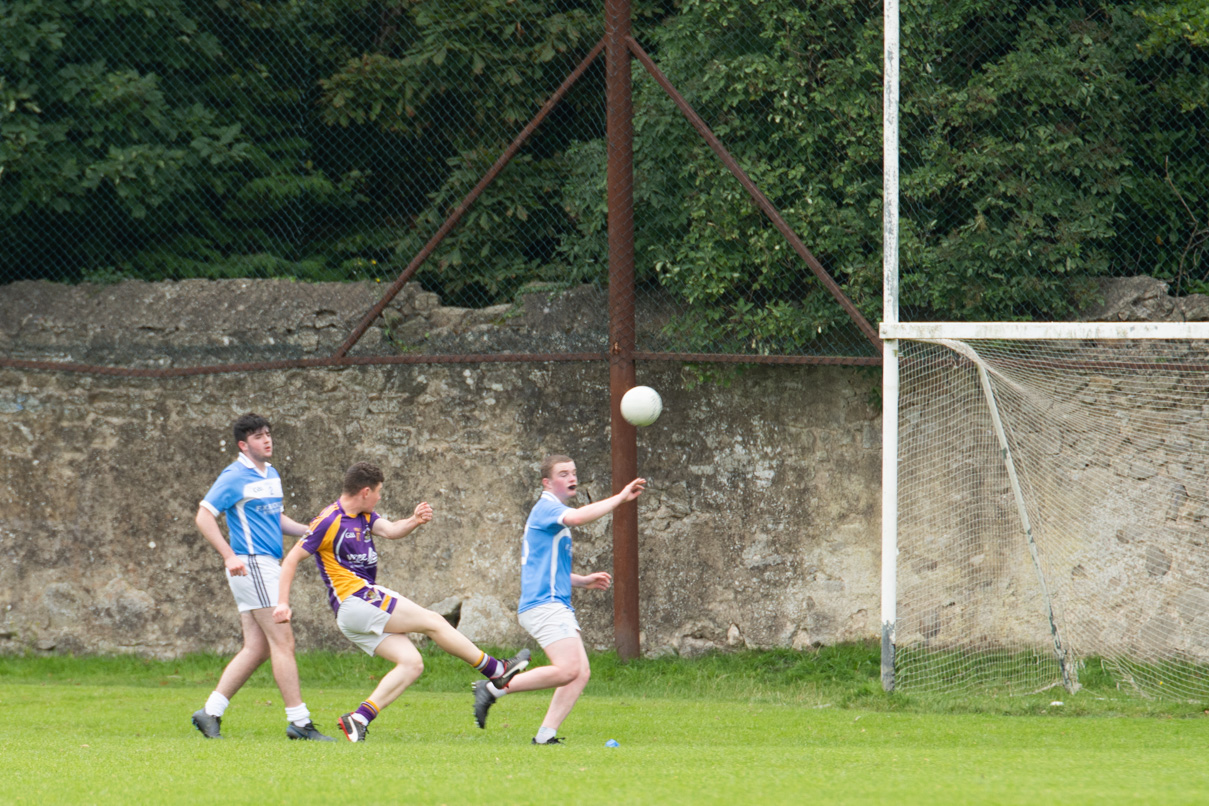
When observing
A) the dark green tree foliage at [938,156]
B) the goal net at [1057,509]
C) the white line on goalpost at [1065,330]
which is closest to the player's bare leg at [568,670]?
the goal net at [1057,509]

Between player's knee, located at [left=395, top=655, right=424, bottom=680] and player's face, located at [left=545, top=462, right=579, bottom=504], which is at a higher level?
player's face, located at [left=545, top=462, right=579, bottom=504]

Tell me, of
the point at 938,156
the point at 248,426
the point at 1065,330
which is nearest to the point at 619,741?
the point at 248,426

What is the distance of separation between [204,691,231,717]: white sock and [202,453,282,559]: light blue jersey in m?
0.79

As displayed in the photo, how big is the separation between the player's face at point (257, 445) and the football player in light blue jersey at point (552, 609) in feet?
5.10

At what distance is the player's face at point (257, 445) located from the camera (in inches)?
277

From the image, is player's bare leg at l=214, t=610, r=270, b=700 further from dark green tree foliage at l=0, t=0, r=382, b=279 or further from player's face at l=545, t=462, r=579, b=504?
dark green tree foliage at l=0, t=0, r=382, b=279

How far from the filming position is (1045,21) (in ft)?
32.6

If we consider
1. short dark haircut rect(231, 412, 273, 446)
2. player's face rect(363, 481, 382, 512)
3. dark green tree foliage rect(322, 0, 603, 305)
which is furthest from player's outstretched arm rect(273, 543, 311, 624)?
dark green tree foliage rect(322, 0, 603, 305)

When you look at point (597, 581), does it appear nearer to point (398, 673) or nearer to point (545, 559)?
point (545, 559)

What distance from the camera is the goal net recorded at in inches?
356

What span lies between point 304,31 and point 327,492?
4169 millimetres

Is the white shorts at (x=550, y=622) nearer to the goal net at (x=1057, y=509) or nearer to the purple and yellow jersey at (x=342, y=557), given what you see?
the purple and yellow jersey at (x=342, y=557)

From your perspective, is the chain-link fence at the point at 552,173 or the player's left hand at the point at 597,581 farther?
the chain-link fence at the point at 552,173

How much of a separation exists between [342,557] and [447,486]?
3.44 meters
